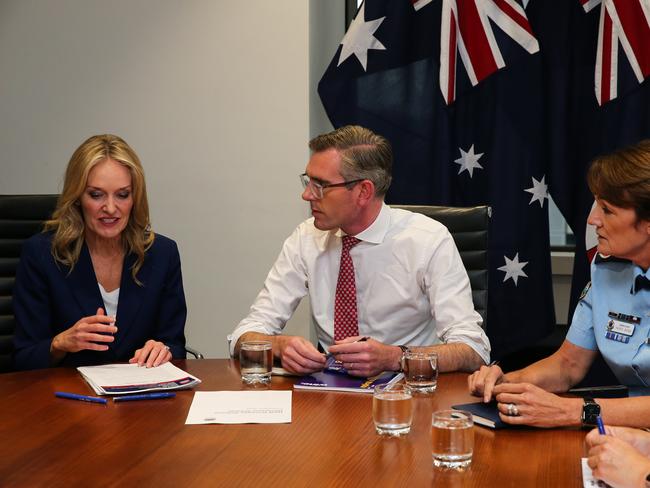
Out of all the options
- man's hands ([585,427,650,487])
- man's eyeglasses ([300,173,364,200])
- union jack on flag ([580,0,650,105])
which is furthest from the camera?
union jack on flag ([580,0,650,105])

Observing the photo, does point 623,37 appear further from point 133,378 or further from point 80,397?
point 80,397

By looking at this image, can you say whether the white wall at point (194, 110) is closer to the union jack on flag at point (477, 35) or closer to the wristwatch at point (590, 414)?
the union jack on flag at point (477, 35)

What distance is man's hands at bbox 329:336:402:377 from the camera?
2.22 m

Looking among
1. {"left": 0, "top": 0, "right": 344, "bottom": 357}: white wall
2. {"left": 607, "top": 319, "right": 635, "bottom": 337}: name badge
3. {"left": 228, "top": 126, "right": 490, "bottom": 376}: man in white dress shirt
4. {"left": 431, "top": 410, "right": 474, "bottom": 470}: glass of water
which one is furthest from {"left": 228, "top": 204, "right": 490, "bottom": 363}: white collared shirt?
{"left": 431, "top": 410, "right": 474, "bottom": 470}: glass of water

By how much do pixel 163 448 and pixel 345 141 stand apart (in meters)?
1.46

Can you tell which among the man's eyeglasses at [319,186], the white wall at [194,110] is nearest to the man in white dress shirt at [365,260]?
the man's eyeglasses at [319,186]

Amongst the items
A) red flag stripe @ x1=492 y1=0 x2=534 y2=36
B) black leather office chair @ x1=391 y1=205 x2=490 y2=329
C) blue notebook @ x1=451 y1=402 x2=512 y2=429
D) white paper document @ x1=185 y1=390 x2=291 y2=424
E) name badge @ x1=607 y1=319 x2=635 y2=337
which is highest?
red flag stripe @ x1=492 y1=0 x2=534 y2=36

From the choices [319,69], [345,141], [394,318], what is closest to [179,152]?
[319,69]

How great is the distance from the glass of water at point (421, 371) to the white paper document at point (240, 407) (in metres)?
0.31

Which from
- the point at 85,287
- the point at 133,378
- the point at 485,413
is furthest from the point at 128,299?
the point at 485,413

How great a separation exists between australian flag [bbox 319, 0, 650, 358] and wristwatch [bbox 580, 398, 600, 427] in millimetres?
1936

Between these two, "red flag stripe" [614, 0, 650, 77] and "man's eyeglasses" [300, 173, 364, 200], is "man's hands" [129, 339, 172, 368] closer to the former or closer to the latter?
"man's eyeglasses" [300, 173, 364, 200]

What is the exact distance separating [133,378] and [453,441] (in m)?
1.01

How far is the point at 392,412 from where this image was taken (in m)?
1.76
